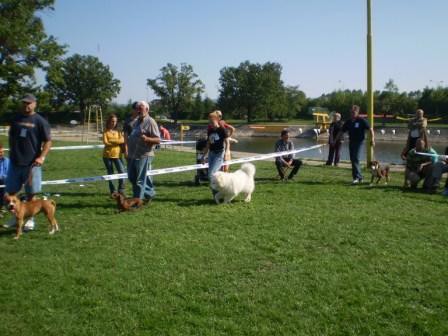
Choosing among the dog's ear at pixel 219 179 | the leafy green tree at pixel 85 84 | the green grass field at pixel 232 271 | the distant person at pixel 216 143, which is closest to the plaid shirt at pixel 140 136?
the green grass field at pixel 232 271

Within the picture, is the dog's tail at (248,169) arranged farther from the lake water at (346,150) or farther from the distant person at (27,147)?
the lake water at (346,150)

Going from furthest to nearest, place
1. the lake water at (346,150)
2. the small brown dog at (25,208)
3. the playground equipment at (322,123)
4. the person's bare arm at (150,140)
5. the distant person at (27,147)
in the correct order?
the playground equipment at (322,123)
the lake water at (346,150)
the person's bare arm at (150,140)
the distant person at (27,147)
the small brown dog at (25,208)

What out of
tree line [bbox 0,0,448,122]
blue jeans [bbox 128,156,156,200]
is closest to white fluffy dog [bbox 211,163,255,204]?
blue jeans [bbox 128,156,156,200]

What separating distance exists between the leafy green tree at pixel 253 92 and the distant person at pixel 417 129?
242 ft

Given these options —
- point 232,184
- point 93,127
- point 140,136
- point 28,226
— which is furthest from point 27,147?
point 93,127

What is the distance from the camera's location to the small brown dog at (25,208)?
5.84 m

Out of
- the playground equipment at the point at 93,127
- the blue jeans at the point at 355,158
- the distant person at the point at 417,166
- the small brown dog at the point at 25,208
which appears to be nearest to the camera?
the small brown dog at the point at 25,208

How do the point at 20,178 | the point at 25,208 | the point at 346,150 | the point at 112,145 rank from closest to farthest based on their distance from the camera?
the point at 25,208 → the point at 20,178 → the point at 112,145 → the point at 346,150

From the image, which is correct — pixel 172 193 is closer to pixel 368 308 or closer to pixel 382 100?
pixel 368 308

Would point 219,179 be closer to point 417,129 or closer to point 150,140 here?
point 150,140

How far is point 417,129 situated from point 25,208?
882 centimetres

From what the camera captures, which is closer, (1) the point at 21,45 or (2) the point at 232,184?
(2) the point at 232,184

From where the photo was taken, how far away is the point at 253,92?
85.1 meters

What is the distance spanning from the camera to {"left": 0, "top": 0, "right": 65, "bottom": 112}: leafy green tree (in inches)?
1411
